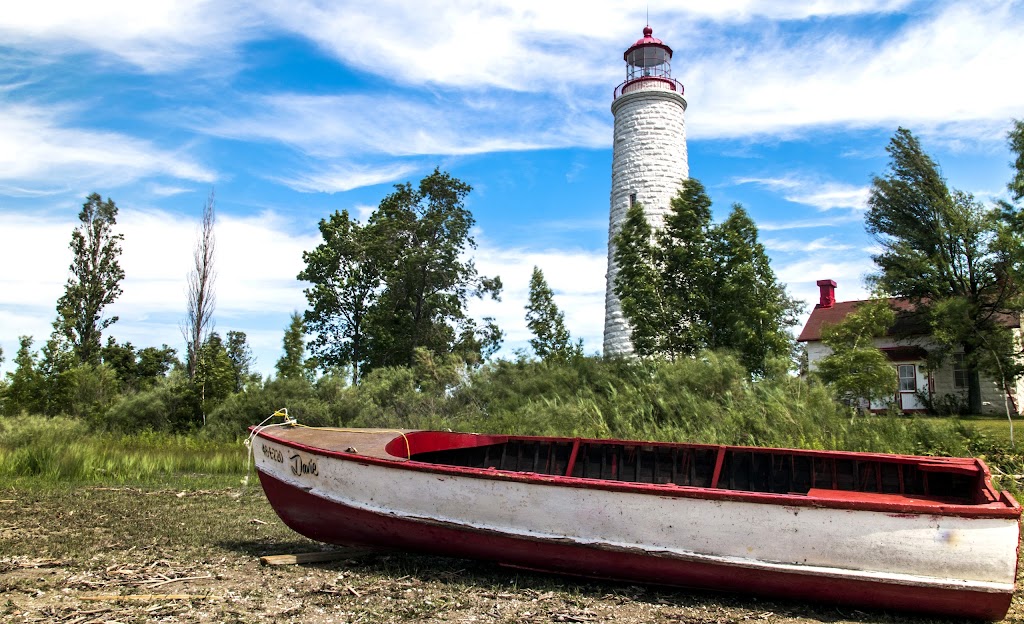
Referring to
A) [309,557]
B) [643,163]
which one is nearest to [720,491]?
[309,557]

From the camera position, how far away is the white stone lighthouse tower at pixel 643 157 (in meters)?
22.8

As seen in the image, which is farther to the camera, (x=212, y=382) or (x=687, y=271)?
(x=212, y=382)

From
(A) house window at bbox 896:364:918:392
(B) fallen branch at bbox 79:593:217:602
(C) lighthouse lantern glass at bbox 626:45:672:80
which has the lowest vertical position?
(B) fallen branch at bbox 79:593:217:602

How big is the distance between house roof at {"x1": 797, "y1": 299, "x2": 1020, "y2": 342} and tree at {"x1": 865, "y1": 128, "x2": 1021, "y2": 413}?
1.53ft

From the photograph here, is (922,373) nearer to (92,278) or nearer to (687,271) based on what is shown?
(687,271)

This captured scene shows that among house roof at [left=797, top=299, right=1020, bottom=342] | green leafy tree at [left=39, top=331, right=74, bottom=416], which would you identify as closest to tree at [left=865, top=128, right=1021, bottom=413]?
house roof at [left=797, top=299, right=1020, bottom=342]

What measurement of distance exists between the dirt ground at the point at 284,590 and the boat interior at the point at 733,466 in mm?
1259

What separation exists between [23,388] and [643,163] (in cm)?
2217

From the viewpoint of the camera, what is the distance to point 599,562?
6.42 metres

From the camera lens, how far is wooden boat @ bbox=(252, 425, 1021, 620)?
5.52m

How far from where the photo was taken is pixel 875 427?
1253cm

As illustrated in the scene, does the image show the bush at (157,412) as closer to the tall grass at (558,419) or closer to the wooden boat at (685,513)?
the tall grass at (558,419)

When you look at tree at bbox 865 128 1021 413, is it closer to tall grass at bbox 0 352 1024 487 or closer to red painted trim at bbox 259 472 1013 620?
tall grass at bbox 0 352 1024 487

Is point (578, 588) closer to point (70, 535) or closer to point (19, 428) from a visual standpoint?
point (70, 535)
